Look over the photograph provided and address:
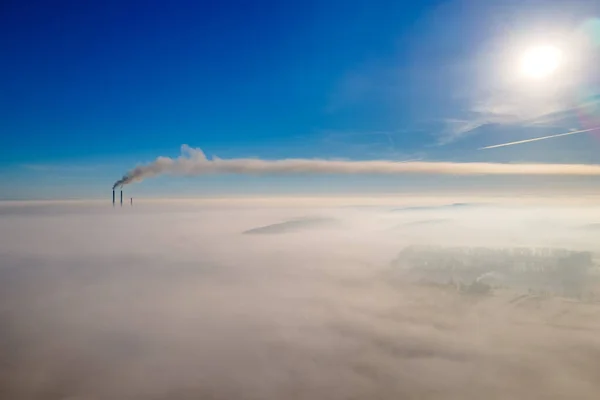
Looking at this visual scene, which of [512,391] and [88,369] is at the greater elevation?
[88,369]

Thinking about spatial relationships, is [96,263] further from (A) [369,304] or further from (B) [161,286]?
(A) [369,304]

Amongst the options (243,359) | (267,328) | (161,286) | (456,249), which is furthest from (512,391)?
(456,249)

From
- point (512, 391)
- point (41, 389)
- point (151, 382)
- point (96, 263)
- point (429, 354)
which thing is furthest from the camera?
point (96, 263)

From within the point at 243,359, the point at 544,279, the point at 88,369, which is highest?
the point at 88,369

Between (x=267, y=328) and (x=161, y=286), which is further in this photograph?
(x=161, y=286)

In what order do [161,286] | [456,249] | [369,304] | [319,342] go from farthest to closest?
[456,249]
[161,286]
[369,304]
[319,342]

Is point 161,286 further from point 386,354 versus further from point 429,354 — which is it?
point 429,354
